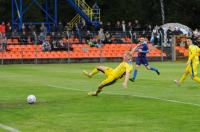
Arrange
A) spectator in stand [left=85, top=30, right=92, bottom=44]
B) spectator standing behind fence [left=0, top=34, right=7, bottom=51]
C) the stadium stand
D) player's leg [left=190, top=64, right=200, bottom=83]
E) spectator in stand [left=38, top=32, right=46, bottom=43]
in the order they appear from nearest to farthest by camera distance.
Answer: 1. player's leg [left=190, top=64, right=200, bottom=83]
2. spectator standing behind fence [left=0, top=34, right=7, bottom=51]
3. the stadium stand
4. spectator in stand [left=38, top=32, right=46, bottom=43]
5. spectator in stand [left=85, top=30, right=92, bottom=44]

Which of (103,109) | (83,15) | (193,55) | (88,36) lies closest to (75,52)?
(88,36)

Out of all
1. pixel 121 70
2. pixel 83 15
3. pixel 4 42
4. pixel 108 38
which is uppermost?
pixel 83 15

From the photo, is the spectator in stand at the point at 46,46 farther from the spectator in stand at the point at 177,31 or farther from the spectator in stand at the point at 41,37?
the spectator in stand at the point at 177,31

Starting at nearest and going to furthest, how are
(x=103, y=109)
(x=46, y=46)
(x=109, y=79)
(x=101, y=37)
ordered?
(x=103, y=109) → (x=109, y=79) → (x=46, y=46) → (x=101, y=37)

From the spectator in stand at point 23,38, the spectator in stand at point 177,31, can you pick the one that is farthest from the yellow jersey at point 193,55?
the spectator in stand at point 177,31

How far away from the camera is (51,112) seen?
50.5 feet

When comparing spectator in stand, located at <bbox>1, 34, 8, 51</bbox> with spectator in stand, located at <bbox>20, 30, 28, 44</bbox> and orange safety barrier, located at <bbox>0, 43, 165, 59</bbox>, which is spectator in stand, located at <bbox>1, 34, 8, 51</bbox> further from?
spectator in stand, located at <bbox>20, 30, 28, 44</bbox>

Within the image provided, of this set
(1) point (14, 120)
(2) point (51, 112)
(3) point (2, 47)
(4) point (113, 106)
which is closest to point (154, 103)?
(4) point (113, 106)

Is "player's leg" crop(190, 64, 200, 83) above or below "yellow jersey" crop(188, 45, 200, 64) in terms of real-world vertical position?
below

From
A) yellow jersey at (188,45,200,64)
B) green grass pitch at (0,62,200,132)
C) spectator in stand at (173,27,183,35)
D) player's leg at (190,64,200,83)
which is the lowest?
green grass pitch at (0,62,200,132)

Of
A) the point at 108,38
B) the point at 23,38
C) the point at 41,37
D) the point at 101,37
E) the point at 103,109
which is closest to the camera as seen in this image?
the point at 103,109

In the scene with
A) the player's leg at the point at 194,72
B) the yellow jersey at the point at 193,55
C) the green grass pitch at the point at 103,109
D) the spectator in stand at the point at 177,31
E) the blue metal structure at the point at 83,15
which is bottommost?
the green grass pitch at the point at 103,109

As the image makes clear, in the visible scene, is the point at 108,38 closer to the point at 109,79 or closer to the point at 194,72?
the point at 194,72

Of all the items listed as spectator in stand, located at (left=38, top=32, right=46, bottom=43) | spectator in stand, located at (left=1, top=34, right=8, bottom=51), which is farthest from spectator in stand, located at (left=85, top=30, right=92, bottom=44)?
spectator in stand, located at (left=1, top=34, right=8, bottom=51)
